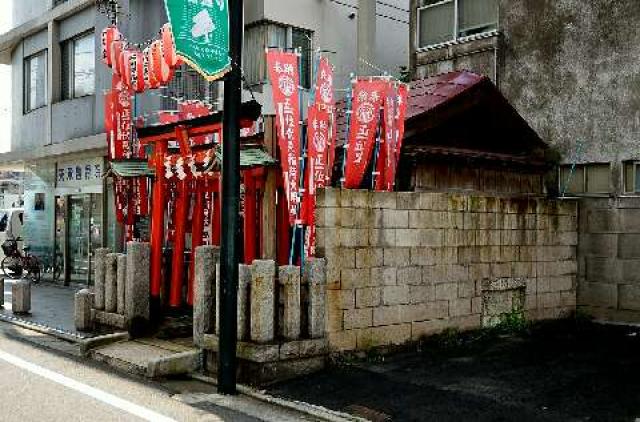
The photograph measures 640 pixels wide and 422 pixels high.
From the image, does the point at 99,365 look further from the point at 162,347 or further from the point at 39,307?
the point at 39,307

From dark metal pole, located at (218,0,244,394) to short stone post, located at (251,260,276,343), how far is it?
604 millimetres

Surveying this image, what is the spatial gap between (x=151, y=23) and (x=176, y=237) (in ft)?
30.5

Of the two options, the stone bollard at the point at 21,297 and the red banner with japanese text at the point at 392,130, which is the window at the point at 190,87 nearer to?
the stone bollard at the point at 21,297

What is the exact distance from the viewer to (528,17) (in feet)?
47.5

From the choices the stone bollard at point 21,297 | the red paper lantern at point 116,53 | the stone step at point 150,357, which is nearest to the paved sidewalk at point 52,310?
the stone bollard at point 21,297

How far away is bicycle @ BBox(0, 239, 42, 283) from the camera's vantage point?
21766 mm

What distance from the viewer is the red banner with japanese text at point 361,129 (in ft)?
32.9

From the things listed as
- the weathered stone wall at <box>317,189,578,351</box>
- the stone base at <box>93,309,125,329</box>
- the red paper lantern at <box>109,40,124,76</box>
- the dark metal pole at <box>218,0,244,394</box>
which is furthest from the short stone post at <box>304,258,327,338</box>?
the red paper lantern at <box>109,40,124,76</box>

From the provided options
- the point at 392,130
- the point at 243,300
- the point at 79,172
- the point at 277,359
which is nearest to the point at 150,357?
the point at 243,300

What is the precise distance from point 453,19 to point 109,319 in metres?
10.7

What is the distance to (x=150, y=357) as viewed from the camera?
9719 mm

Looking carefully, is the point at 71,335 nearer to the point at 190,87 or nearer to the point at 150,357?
the point at 150,357

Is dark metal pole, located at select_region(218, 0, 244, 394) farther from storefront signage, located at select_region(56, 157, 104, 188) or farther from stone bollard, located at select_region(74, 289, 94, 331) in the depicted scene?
storefront signage, located at select_region(56, 157, 104, 188)

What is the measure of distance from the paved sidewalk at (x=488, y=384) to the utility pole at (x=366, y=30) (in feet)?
38.3
